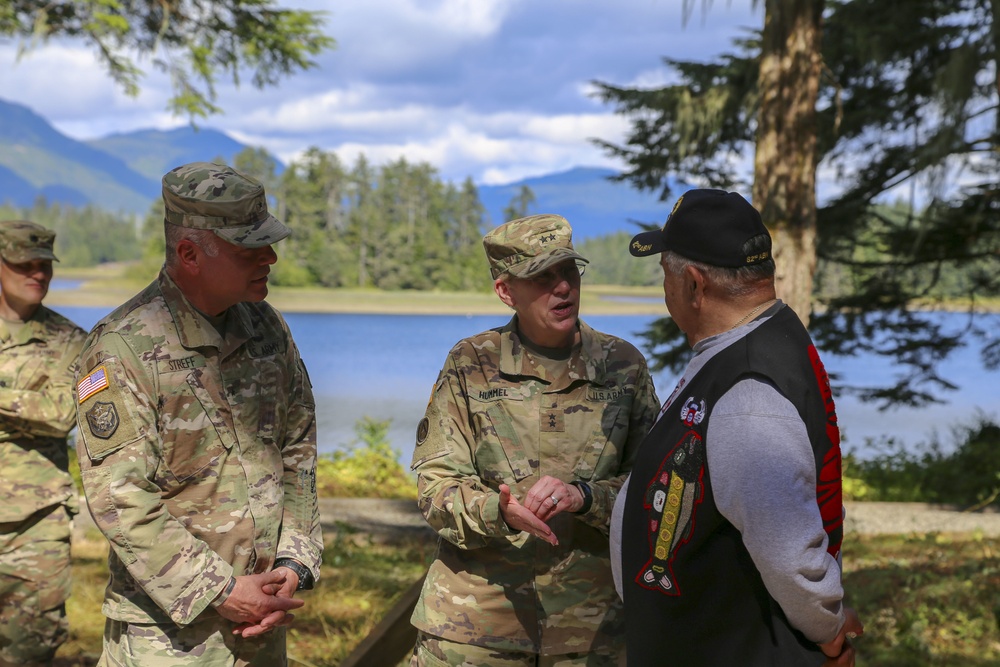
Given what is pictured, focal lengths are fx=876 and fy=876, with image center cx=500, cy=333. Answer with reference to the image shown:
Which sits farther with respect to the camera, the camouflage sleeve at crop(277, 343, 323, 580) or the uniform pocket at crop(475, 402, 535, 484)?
the uniform pocket at crop(475, 402, 535, 484)

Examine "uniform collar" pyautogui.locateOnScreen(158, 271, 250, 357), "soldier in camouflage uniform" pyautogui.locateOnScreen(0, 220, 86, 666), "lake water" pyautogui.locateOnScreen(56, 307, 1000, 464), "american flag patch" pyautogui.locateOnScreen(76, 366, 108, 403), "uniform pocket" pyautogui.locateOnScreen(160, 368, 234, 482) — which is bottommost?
"lake water" pyautogui.locateOnScreen(56, 307, 1000, 464)

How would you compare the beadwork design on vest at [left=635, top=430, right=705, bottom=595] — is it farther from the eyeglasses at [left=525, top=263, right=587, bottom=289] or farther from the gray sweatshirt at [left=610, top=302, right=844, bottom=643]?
the eyeglasses at [left=525, top=263, right=587, bottom=289]

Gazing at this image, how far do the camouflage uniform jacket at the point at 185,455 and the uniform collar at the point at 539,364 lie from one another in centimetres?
65

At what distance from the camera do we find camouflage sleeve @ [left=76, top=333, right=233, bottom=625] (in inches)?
83.4

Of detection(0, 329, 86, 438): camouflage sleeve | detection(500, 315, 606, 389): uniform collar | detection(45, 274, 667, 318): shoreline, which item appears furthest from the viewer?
detection(45, 274, 667, 318): shoreline

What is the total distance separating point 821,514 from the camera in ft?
6.16

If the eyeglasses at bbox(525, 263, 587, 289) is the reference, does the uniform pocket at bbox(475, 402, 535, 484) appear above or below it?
below

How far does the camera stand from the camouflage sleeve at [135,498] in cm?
212

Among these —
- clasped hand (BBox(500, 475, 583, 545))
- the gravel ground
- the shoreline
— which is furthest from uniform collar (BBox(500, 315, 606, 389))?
the shoreline

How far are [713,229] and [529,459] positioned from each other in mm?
996

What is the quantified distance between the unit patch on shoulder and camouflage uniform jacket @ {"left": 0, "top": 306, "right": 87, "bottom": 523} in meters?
1.73

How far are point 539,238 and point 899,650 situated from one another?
3503 mm

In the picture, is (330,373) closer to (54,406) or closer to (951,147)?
(951,147)

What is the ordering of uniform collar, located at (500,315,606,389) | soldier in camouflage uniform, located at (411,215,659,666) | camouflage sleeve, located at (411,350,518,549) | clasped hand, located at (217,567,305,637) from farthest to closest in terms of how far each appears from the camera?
1. uniform collar, located at (500,315,606,389)
2. soldier in camouflage uniform, located at (411,215,659,666)
3. camouflage sleeve, located at (411,350,518,549)
4. clasped hand, located at (217,567,305,637)
